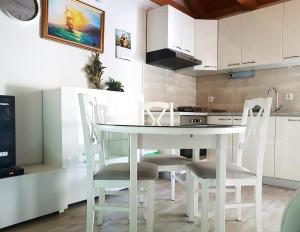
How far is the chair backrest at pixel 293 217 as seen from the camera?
2.52ft

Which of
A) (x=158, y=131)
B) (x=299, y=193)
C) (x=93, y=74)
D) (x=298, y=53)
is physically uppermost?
(x=298, y=53)

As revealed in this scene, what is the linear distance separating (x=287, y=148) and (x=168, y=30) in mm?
2151

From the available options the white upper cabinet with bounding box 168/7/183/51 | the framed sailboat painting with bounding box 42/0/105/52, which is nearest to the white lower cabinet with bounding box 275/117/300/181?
the white upper cabinet with bounding box 168/7/183/51

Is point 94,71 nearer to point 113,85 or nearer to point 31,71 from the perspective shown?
point 113,85

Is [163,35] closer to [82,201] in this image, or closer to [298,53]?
[298,53]

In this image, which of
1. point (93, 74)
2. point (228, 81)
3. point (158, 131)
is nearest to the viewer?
point (158, 131)

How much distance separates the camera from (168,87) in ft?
12.9

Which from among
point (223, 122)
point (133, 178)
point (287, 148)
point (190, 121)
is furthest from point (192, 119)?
point (133, 178)

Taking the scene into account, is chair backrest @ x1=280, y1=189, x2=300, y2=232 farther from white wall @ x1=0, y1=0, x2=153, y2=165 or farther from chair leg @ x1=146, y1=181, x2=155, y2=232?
white wall @ x1=0, y1=0, x2=153, y2=165

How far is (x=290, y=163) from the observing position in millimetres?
2906

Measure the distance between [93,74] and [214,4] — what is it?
270 centimetres

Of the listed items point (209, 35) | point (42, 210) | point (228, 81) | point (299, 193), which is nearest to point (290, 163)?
point (228, 81)

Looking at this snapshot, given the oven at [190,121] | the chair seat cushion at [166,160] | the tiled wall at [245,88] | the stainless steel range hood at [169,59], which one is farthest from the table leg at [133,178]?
the tiled wall at [245,88]

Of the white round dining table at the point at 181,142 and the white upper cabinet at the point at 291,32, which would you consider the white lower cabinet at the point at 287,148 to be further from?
the white round dining table at the point at 181,142
